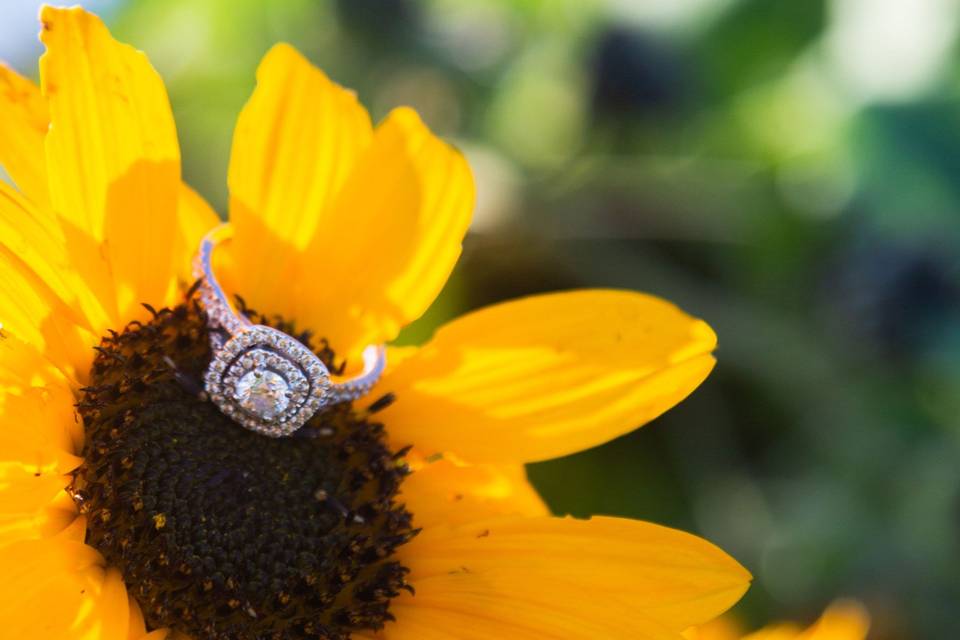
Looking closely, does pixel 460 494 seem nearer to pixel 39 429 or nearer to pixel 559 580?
pixel 559 580

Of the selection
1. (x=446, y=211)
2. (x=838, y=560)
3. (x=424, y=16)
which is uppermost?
(x=424, y=16)

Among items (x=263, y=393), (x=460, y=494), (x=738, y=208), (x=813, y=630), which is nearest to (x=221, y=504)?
(x=263, y=393)

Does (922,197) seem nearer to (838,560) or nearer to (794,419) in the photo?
(794,419)

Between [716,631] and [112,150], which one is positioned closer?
[112,150]

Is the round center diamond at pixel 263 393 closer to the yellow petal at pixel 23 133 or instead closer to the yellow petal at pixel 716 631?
the yellow petal at pixel 23 133

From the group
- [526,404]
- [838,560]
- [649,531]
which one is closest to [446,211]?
[526,404]

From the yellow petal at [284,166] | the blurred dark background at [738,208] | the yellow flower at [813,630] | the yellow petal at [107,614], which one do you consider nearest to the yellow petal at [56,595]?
the yellow petal at [107,614]

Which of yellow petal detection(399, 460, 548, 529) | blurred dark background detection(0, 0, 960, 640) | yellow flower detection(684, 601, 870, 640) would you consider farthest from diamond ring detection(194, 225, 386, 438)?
blurred dark background detection(0, 0, 960, 640)
